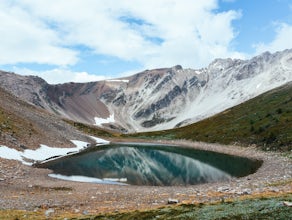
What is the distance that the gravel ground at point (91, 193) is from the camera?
36.0m

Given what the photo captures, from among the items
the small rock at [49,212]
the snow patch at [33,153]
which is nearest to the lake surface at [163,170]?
the snow patch at [33,153]

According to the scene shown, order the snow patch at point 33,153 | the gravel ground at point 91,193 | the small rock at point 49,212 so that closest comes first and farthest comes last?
the small rock at point 49,212, the gravel ground at point 91,193, the snow patch at point 33,153

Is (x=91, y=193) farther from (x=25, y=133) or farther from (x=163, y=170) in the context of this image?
(x=25, y=133)

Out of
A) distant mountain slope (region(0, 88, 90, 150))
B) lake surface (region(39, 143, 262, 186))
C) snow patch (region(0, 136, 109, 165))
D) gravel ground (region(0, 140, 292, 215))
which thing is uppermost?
distant mountain slope (region(0, 88, 90, 150))

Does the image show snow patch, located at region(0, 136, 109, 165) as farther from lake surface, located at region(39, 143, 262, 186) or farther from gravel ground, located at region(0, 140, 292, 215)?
gravel ground, located at region(0, 140, 292, 215)

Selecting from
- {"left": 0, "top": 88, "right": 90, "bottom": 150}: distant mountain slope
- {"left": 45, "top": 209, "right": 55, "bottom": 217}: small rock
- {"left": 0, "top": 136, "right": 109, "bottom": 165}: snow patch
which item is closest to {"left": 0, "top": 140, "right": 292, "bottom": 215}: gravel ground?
{"left": 45, "top": 209, "right": 55, "bottom": 217}: small rock

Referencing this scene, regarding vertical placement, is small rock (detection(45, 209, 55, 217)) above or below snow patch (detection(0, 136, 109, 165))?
below

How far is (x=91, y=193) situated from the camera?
1820 inches

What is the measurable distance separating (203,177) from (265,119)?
70.9 metres

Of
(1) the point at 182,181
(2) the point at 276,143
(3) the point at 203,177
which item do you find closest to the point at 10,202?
(1) the point at 182,181

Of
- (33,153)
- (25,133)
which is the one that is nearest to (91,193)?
(33,153)

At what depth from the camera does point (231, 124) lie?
15250cm

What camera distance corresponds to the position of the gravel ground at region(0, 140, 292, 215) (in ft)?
118

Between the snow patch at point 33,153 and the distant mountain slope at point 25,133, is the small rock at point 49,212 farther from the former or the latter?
the distant mountain slope at point 25,133
